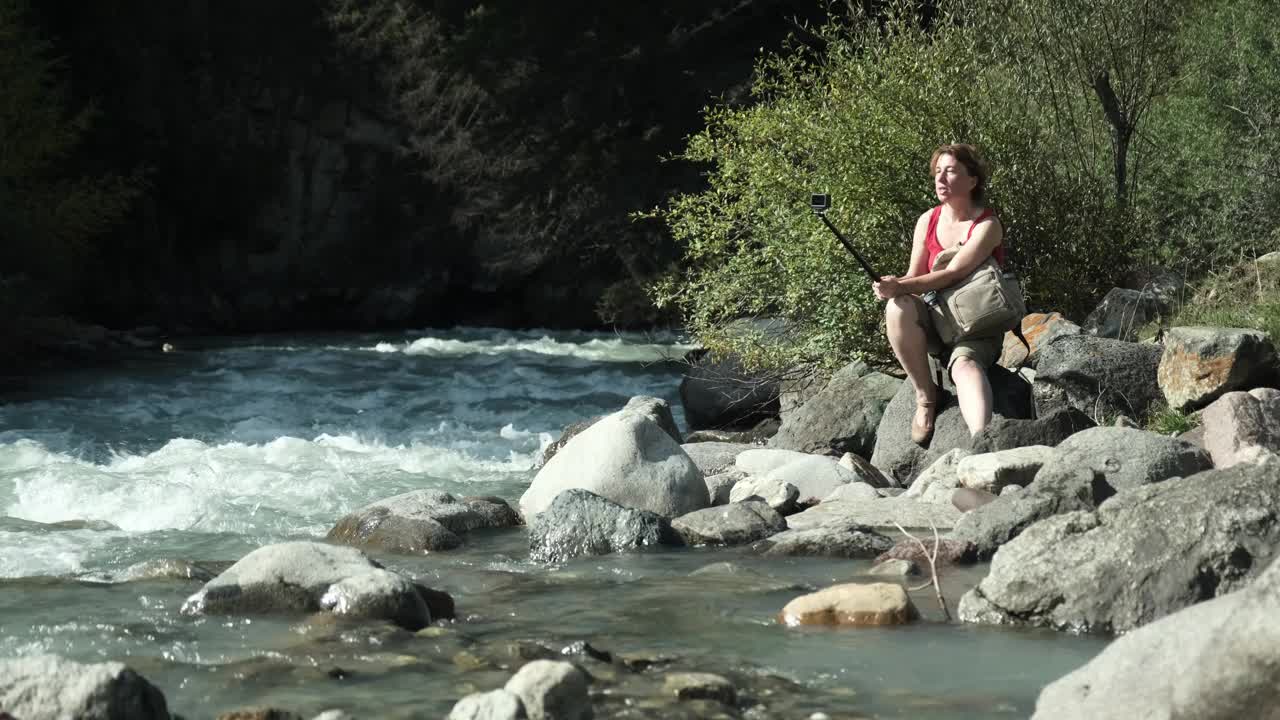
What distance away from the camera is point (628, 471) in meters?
7.78

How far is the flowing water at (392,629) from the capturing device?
4.51m

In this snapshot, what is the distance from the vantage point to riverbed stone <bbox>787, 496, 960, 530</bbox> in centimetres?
704

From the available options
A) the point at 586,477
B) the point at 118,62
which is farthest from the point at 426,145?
the point at 586,477

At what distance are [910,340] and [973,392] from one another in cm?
44

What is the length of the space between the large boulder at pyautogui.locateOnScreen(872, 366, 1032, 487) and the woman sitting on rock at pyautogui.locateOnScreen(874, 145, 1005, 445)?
6.5 inches

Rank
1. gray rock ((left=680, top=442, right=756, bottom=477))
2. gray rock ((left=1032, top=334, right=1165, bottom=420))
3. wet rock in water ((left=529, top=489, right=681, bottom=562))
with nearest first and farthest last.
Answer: wet rock in water ((left=529, top=489, right=681, bottom=562)) → gray rock ((left=1032, top=334, right=1165, bottom=420)) → gray rock ((left=680, top=442, right=756, bottom=477))

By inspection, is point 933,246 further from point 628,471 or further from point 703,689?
point 703,689

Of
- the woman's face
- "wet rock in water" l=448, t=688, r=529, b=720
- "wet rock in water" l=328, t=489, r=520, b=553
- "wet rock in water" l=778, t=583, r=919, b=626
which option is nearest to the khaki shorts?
the woman's face

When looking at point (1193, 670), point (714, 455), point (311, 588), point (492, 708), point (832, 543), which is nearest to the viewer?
point (1193, 670)

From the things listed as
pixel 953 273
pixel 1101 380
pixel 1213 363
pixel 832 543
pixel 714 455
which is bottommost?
pixel 714 455

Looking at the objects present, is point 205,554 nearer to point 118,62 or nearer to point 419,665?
point 419,665

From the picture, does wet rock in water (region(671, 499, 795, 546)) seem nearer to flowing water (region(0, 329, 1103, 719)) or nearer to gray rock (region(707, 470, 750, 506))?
flowing water (region(0, 329, 1103, 719))

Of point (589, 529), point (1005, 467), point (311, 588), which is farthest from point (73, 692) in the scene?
point (1005, 467)

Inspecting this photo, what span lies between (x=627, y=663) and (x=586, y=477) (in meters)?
3.04
